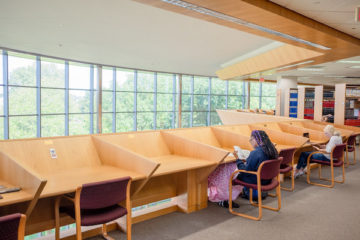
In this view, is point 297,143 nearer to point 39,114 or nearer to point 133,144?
point 133,144

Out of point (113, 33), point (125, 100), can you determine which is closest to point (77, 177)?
point (113, 33)

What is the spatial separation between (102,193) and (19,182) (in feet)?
2.17

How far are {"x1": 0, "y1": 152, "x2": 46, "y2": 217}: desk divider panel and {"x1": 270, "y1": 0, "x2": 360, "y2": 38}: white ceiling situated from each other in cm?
361

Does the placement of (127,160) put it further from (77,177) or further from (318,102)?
(318,102)

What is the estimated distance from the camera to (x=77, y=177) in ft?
8.70

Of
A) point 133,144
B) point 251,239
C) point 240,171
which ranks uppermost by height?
point 133,144

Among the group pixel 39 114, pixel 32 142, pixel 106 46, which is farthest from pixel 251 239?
pixel 39 114

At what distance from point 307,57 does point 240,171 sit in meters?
5.43

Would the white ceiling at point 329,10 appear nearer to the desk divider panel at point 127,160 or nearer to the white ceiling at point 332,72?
the desk divider panel at point 127,160

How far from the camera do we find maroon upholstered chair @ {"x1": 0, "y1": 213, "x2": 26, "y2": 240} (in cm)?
159

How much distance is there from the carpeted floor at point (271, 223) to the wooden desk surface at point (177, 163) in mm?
660

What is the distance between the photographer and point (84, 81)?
1218 cm

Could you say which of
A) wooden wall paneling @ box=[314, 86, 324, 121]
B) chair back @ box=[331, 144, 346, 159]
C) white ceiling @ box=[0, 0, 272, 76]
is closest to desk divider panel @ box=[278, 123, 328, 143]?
chair back @ box=[331, 144, 346, 159]

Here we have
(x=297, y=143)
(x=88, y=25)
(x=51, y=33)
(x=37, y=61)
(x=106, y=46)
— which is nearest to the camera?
(x=297, y=143)
